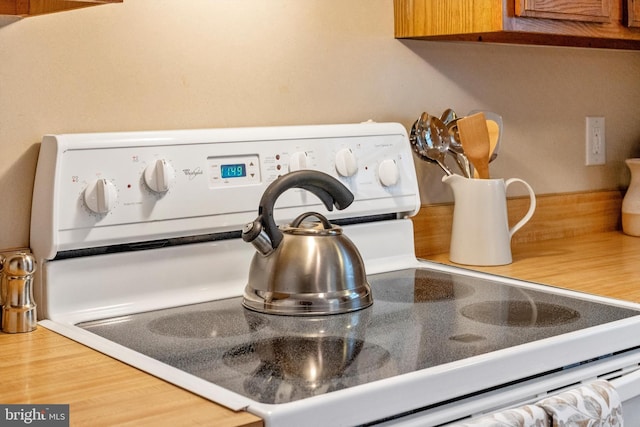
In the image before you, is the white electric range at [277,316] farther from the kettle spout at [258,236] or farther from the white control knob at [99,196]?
the kettle spout at [258,236]

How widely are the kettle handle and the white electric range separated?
0.12m

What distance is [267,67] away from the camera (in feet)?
5.49

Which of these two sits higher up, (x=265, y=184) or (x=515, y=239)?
(x=265, y=184)

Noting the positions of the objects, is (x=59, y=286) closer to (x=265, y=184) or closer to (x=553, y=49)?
(x=265, y=184)

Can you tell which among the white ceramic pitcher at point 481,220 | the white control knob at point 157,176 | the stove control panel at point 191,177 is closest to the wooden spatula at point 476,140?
the white ceramic pitcher at point 481,220

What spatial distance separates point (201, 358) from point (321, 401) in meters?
0.24

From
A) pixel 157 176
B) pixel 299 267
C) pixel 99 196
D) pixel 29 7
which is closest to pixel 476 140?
pixel 299 267

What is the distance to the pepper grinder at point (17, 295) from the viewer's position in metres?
1.28

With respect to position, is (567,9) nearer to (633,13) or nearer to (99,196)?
(633,13)

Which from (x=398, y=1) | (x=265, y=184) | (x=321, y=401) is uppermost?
(x=398, y=1)

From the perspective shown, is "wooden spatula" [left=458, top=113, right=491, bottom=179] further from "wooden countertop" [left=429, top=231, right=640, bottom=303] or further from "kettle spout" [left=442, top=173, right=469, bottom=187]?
"wooden countertop" [left=429, top=231, right=640, bottom=303]

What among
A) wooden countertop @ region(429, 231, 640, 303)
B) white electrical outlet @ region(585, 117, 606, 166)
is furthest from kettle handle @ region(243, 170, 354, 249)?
white electrical outlet @ region(585, 117, 606, 166)

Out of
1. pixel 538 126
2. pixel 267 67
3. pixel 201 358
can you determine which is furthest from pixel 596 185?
pixel 201 358

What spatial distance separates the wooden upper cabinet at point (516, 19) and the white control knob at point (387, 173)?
31 cm
